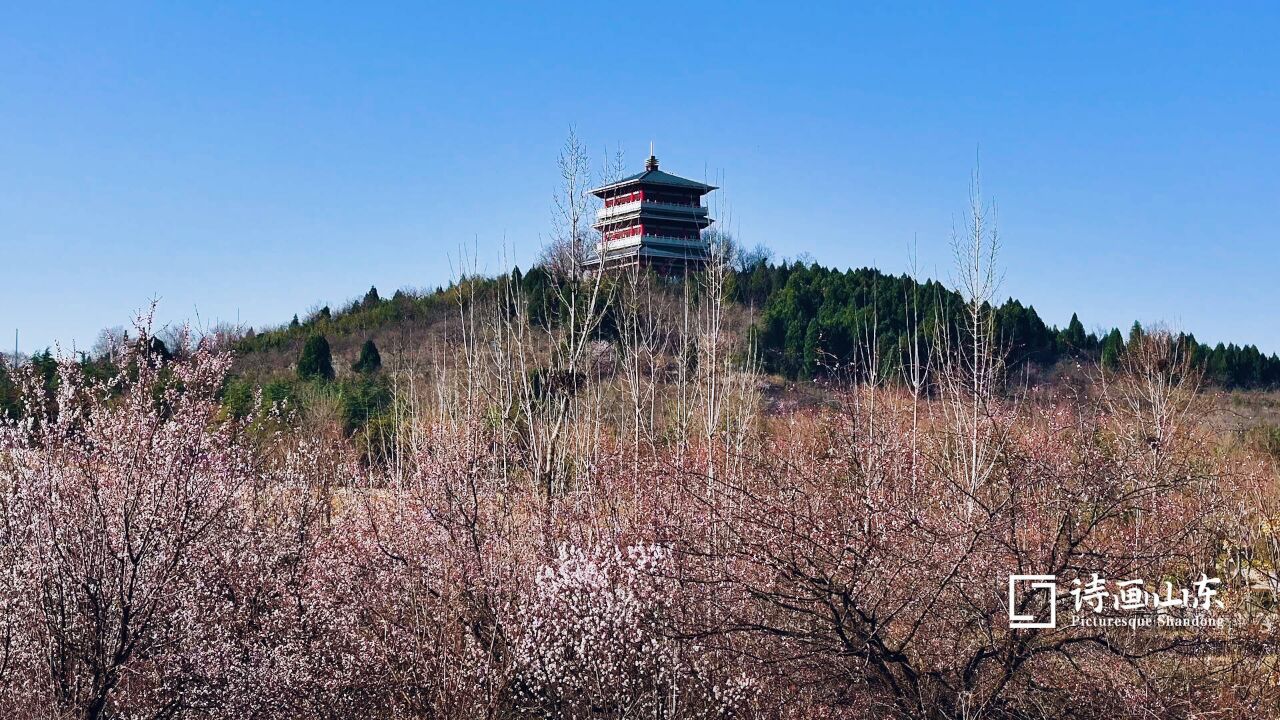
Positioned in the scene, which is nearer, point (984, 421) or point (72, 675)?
point (72, 675)

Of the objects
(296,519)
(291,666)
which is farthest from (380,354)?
(291,666)

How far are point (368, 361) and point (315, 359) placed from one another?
1.21m

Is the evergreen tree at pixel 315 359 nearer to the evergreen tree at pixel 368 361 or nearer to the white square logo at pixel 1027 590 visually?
the evergreen tree at pixel 368 361

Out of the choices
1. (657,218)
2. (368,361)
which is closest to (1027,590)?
(368,361)

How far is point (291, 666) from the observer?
18.0 ft

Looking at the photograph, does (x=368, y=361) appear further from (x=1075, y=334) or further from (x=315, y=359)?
(x=1075, y=334)

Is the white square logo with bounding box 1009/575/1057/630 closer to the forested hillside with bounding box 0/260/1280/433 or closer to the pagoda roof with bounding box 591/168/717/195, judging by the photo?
the forested hillside with bounding box 0/260/1280/433

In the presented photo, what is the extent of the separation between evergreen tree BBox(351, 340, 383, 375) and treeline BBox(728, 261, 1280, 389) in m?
8.89

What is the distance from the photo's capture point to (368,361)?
25.0 m

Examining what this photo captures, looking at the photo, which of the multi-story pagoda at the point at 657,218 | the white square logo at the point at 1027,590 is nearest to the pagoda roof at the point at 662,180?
the multi-story pagoda at the point at 657,218

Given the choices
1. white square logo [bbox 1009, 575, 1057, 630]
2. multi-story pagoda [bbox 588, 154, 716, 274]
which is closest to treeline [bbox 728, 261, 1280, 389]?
multi-story pagoda [bbox 588, 154, 716, 274]

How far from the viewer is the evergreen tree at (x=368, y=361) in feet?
81.4

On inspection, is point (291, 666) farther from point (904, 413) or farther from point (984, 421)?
point (904, 413)

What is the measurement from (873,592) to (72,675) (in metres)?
3.94
